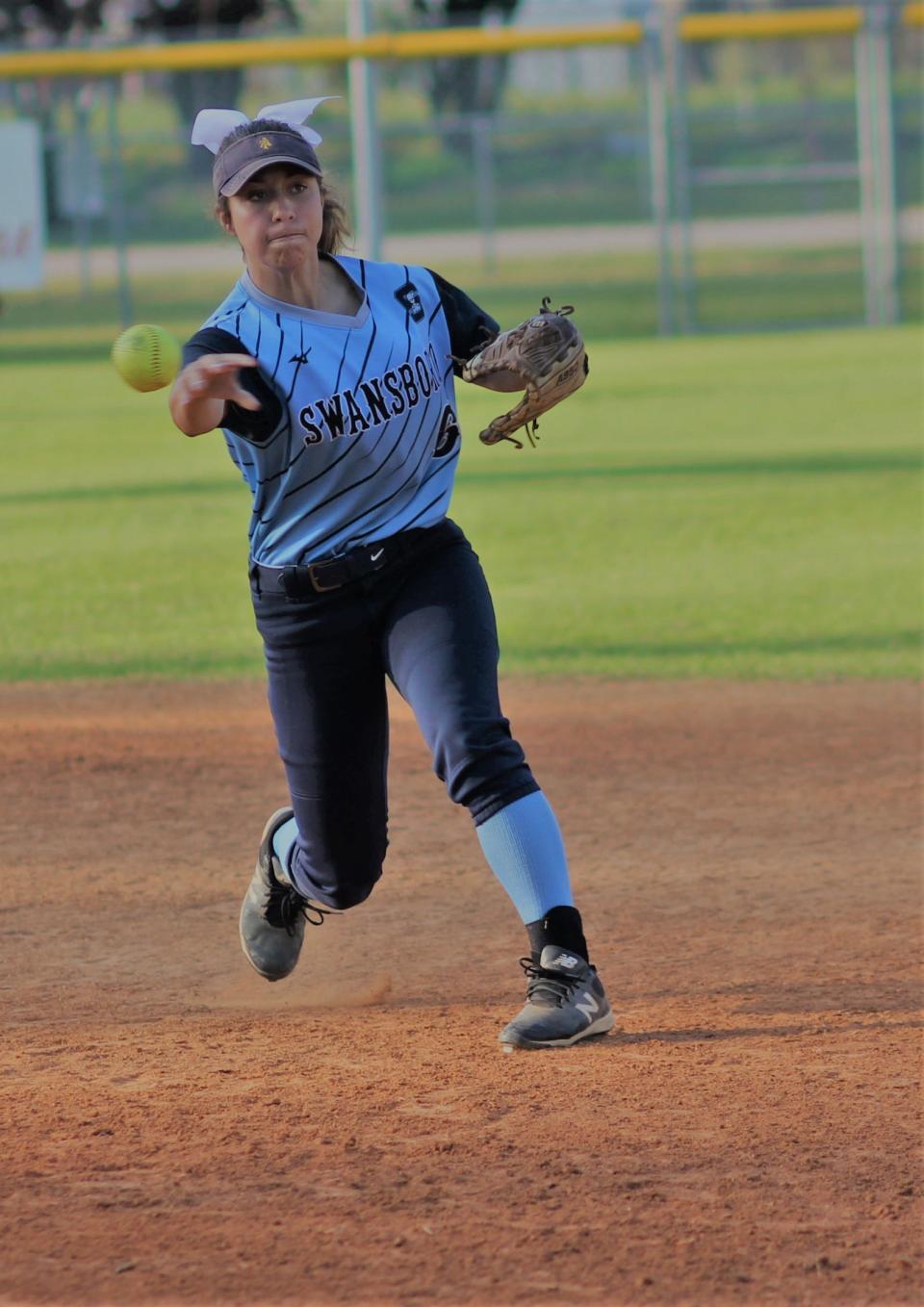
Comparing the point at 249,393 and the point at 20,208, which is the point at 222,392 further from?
the point at 20,208

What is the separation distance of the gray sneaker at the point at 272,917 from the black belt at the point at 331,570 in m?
0.69

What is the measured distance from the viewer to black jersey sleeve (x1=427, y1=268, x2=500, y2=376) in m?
4.15

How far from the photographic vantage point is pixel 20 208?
2248 centimetres

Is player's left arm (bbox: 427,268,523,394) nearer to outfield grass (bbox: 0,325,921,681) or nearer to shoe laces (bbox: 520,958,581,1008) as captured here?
shoe laces (bbox: 520,958,581,1008)

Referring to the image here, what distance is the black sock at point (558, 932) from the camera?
12.9 ft

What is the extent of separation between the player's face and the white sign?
64.1ft

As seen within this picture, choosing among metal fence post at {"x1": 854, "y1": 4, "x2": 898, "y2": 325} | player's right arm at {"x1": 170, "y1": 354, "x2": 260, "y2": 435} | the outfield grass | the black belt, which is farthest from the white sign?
player's right arm at {"x1": 170, "y1": 354, "x2": 260, "y2": 435}

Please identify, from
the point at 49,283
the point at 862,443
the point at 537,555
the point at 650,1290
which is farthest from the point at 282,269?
the point at 49,283

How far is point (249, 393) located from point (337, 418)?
0.72ft

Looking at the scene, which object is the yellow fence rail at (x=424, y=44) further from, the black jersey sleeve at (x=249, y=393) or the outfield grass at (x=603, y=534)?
the black jersey sleeve at (x=249, y=393)

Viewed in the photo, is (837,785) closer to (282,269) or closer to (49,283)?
(282,269)

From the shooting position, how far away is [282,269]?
12.7 feet

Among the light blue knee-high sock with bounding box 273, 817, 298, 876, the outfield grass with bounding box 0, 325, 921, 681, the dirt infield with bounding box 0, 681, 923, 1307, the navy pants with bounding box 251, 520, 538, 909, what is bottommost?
the outfield grass with bounding box 0, 325, 921, 681

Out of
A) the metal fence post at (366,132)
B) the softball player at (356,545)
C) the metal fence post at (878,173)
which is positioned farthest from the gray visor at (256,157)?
the metal fence post at (878,173)
